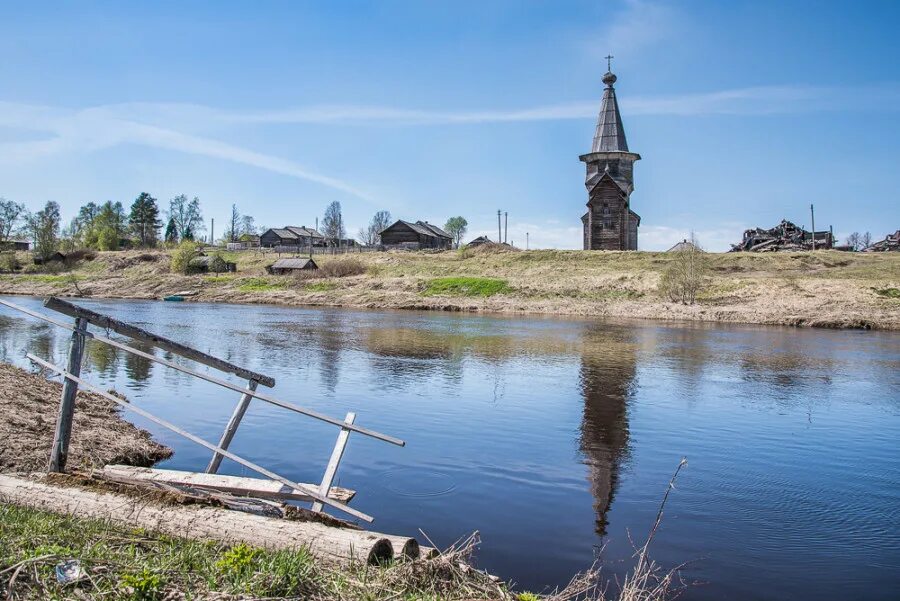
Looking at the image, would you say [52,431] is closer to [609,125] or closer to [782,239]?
[609,125]

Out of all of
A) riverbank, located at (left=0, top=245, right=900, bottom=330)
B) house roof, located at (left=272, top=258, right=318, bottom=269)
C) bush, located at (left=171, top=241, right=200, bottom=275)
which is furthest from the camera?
bush, located at (left=171, top=241, right=200, bottom=275)

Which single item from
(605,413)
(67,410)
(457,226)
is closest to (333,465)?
(67,410)

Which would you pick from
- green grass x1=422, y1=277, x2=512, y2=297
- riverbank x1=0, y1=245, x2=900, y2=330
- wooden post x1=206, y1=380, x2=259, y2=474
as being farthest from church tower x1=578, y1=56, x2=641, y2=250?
wooden post x1=206, y1=380, x2=259, y2=474

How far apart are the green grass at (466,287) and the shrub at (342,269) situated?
14488 mm

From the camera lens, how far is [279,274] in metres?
81.5

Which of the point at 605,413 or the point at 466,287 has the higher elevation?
Result: the point at 466,287

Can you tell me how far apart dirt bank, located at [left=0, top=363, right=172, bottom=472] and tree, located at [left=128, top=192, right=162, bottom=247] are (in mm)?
129871

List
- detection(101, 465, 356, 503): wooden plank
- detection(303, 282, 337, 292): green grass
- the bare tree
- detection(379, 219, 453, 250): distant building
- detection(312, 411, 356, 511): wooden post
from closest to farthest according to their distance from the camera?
detection(312, 411, 356, 511): wooden post → detection(101, 465, 356, 503): wooden plank → the bare tree → detection(303, 282, 337, 292): green grass → detection(379, 219, 453, 250): distant building

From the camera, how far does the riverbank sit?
49562 mm

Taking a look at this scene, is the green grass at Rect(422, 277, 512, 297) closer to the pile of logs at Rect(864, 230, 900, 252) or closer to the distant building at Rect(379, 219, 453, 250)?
the distant building at Rect(379, 219, 453, 250)

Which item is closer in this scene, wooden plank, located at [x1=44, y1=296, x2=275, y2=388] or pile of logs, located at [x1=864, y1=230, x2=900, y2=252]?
wooden plank, located at [x1=44, y1=296, x2=275, y2=388]

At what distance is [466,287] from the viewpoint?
64125 mm

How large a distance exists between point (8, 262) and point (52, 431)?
104 meters

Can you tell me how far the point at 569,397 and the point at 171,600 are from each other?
14.4m
